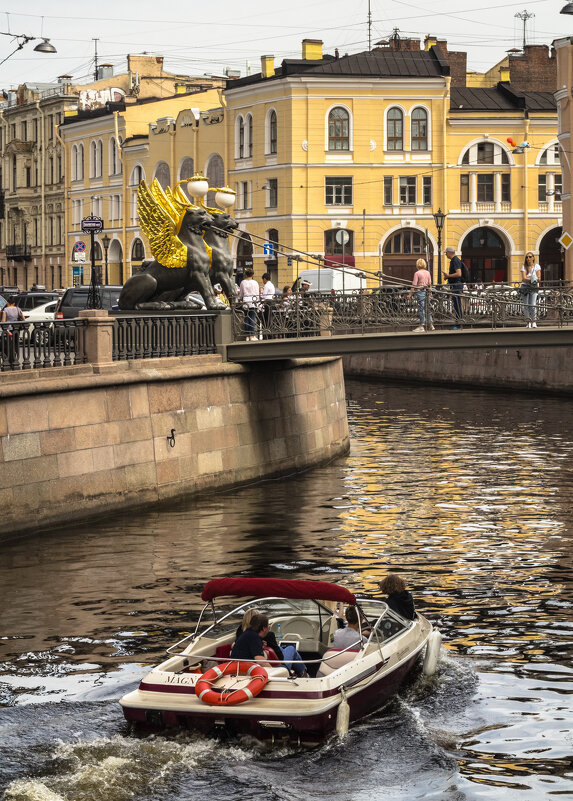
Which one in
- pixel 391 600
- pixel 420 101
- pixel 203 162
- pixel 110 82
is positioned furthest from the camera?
Answer: pixel 110 82

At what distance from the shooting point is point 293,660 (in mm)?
11594

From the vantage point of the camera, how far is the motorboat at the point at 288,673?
1080 cm

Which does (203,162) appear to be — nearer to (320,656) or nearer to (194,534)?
(194,534)

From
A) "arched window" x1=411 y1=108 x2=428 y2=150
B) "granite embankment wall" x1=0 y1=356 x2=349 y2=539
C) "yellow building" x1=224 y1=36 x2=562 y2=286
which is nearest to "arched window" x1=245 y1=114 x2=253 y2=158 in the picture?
"yellow building" x1=224 y1=36 x2=562 y2=286

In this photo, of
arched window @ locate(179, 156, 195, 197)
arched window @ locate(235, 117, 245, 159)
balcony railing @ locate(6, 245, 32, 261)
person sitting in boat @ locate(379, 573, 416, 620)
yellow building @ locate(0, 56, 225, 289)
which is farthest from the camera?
balcony railing @ locate(6, 245, 32, 261)

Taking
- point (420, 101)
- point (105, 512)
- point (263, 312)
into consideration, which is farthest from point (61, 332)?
point (420, 101)

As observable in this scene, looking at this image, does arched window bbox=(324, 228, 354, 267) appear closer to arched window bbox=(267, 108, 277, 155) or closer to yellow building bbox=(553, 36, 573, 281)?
arched window bbox=(267, 108, 277, 155)

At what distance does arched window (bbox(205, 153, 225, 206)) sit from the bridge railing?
38.1 meters

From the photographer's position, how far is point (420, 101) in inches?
2336

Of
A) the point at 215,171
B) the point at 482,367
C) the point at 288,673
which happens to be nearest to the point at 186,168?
the point at 215,171

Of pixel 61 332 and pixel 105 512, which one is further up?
pixel 61 332

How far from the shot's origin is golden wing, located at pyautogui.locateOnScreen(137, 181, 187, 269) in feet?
82.0

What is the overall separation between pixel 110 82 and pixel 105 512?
6237 centimetres

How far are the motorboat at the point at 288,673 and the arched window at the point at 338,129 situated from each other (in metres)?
47.0
